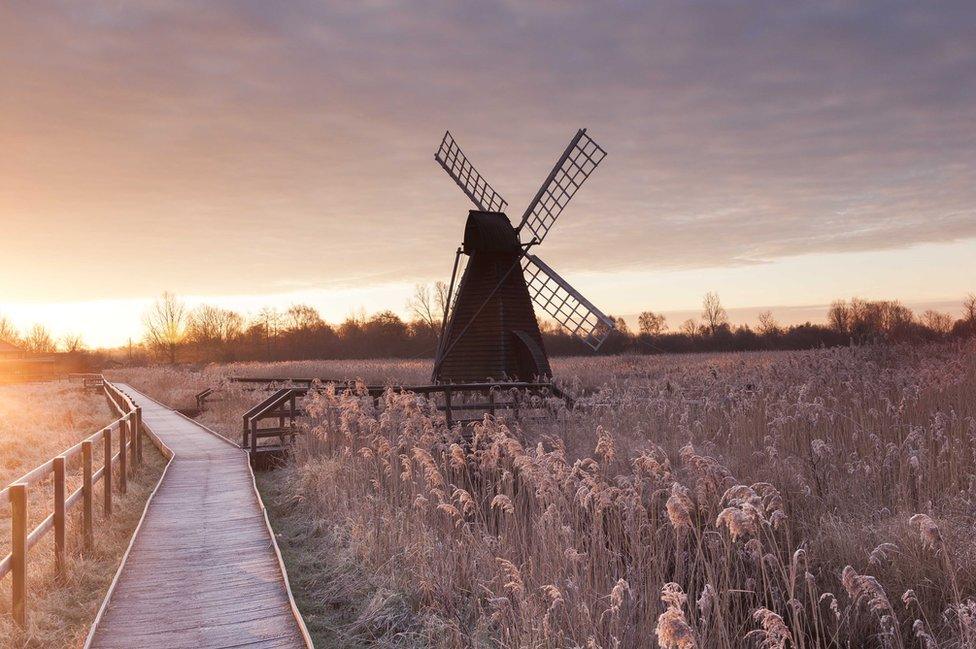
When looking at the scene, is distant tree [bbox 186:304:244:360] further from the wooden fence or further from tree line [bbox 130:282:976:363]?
the wooden fence

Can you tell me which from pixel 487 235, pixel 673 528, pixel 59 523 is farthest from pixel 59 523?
pixel 487 235

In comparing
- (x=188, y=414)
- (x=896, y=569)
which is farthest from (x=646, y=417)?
(x=188, y=414)

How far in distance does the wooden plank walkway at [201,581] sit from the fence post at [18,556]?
2.64ft

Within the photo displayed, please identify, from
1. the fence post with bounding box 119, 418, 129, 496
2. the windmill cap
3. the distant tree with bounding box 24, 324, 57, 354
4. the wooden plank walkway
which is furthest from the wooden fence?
the distant tree with bounding box 24, 324, 57, 354

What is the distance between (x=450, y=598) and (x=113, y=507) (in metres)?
8.67

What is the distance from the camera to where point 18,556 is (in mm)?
7332

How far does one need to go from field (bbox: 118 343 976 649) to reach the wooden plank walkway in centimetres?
59

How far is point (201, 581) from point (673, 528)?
5.38 metres

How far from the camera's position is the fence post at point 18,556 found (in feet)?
23.9

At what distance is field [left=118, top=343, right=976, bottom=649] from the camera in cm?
539

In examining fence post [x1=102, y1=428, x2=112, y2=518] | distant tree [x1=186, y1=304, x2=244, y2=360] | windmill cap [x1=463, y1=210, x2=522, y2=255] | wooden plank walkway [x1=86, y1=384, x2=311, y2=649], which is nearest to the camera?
wooden plank walkway [x1=86, y1=384, x2=311, y2=649]

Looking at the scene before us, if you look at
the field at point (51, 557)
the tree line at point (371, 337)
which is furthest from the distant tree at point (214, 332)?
the field at point (51, 557)

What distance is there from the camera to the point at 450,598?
276 inches

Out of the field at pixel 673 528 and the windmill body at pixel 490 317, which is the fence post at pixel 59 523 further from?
the windmill body at pixel 490 317
